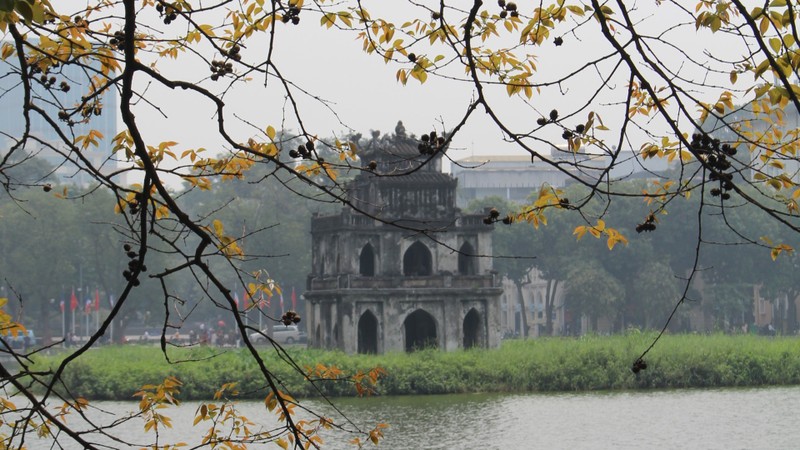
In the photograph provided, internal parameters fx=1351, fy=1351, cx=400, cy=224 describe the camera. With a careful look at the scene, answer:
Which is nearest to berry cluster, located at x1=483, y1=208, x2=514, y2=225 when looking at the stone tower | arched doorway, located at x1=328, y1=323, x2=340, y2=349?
the stone tower

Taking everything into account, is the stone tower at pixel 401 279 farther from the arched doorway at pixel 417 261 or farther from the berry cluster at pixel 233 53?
the berry cluster at pixel 233 53

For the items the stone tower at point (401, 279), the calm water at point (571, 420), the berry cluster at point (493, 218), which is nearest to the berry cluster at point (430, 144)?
the berry cluster at point (493, 218)

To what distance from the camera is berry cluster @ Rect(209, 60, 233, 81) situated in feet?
20.0

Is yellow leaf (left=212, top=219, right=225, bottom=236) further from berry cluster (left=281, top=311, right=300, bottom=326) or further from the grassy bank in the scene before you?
the grassy bank

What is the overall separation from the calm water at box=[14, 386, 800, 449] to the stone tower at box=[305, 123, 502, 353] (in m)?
5.12

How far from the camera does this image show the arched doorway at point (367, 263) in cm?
3534

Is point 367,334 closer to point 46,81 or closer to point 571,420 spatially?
point 571,420

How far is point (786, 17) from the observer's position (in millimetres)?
4699

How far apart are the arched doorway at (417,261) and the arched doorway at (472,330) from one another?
5.37 feet

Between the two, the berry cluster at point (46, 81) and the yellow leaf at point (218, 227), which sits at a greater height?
the berry cluster at point (46, 81)

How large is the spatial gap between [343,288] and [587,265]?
23.6 meters

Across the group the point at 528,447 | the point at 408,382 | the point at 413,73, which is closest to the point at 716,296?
the point at 408,382

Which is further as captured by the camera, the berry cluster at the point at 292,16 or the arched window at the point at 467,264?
the arched window at the point at 467,264

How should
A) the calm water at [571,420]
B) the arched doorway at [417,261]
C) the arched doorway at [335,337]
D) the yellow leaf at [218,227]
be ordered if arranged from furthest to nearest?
the arched doorway at [417,261], the arched doorway at [335,337], the calm water at [571,420], the yellow leaf at [218,227]
